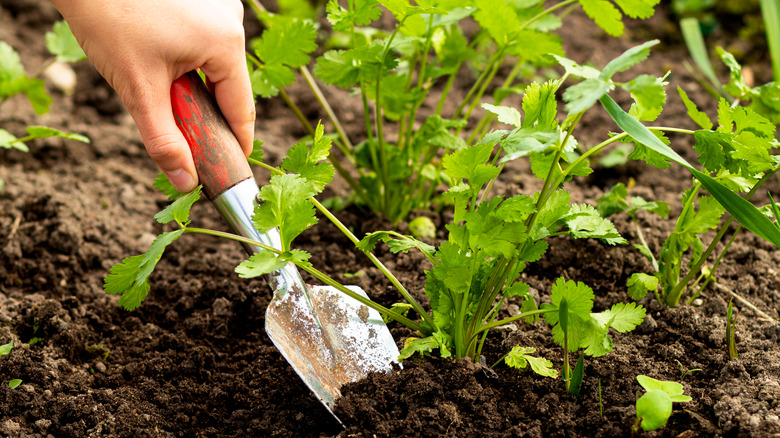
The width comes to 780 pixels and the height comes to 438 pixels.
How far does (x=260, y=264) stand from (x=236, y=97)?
17.2 inches

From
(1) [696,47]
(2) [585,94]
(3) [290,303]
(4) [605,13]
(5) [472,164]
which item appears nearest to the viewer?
→ (2) [585,94]

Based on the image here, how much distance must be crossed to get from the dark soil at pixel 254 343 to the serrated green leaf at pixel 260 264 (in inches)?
13.5

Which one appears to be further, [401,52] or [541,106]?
[401,52]

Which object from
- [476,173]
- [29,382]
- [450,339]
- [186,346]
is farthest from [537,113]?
[29,382]

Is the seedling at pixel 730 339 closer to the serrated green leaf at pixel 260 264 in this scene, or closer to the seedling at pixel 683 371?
the seedling at pixel 683 371

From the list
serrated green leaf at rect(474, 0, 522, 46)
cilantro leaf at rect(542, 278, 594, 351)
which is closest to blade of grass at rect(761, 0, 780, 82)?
serrated green leaf at rect(474, 0, 522, 46)

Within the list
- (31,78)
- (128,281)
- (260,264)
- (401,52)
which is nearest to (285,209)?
(260,264)

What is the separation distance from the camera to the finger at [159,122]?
1.31 m

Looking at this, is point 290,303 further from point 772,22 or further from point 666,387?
point 772,22

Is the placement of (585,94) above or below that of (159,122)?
above

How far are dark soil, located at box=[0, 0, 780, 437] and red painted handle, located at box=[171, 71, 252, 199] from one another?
0.47 m

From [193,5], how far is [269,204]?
44 cm

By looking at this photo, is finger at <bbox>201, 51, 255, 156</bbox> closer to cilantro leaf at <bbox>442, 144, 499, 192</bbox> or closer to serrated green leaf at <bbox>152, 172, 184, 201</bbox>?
serrated green leaf at <bbox>152, 172, 184, 201</bbox>

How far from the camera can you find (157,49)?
129 centimetres
